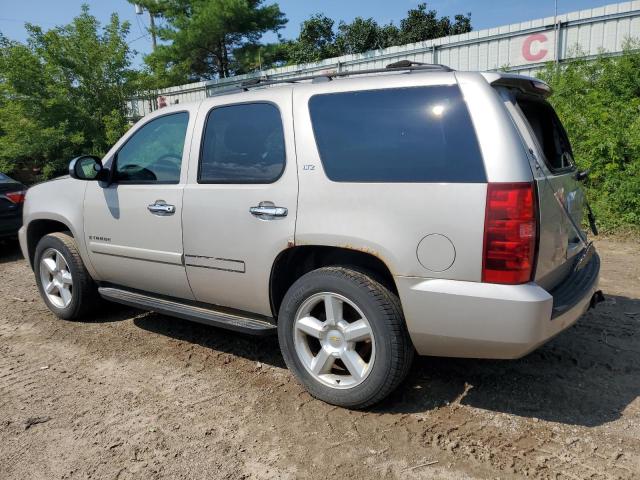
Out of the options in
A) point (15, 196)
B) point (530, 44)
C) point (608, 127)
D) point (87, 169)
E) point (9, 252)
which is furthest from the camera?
point (530, 44)

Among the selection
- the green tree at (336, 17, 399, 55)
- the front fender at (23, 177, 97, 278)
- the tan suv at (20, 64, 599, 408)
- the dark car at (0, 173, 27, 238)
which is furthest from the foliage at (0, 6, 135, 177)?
the green tree at (336, 17, 399, 55)

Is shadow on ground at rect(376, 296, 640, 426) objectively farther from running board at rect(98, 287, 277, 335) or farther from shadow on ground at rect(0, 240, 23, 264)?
→ shadow on ground at rect(0, 240, 23, 264)

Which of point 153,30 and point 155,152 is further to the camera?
point 153,30

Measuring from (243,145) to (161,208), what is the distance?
80 cm

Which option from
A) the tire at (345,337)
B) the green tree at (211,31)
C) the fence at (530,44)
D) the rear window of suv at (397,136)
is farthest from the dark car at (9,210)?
the green tree at (211,31)

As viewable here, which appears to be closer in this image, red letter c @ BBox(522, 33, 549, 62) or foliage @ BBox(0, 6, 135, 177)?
red letter c @ BBox(522, 33, 549, 62)

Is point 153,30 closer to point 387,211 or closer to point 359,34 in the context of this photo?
point 359,34

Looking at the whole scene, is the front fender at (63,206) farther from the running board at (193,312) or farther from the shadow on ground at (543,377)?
the shadow on ground at (543,377)

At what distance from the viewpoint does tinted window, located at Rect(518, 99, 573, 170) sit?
317 centimetres

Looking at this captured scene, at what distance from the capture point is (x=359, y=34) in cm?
2992

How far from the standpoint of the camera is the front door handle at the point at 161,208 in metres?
3.67

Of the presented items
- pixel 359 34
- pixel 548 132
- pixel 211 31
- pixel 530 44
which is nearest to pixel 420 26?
pixel 359 34

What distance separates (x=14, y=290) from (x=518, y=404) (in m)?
5.60

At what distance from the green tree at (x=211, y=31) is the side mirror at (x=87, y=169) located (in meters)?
21.3
